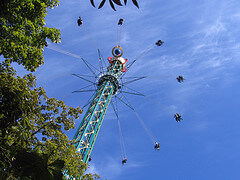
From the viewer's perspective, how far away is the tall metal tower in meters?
16.9

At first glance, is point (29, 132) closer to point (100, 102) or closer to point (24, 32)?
point (24, 32)

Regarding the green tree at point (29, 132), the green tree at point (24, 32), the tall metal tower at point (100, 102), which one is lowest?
the green tree at point (29, 132)

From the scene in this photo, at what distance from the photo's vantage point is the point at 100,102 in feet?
66.4

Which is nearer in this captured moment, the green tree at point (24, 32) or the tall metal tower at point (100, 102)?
the green tree at point (24, 32)

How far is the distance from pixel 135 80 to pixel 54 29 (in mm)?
16063

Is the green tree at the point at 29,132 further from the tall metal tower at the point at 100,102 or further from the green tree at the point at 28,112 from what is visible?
the tall metal tower at the point at 100,102

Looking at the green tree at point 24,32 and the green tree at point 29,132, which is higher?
the green tree at point 24,32

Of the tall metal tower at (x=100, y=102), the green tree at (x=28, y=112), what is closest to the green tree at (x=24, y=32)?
the green tree at (x=28, y=112)

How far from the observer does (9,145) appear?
6.62 metres

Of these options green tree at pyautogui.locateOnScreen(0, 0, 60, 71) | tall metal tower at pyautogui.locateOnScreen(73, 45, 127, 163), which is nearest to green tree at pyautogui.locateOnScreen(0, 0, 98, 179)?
green tree at pyautogui.locateOnScreen(0, 0, 60, 71)

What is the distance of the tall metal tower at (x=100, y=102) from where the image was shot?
16938 millimetres

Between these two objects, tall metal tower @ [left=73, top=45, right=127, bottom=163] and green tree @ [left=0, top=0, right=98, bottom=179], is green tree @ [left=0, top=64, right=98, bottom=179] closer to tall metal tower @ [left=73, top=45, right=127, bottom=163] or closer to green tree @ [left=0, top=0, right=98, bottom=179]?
green tree @ [left=0, top=0, right=98, bottom=179]

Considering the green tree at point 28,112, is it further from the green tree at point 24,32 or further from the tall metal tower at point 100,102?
the tall metal tower at point 100,102

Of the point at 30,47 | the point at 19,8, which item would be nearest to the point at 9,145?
the point at 30,47
